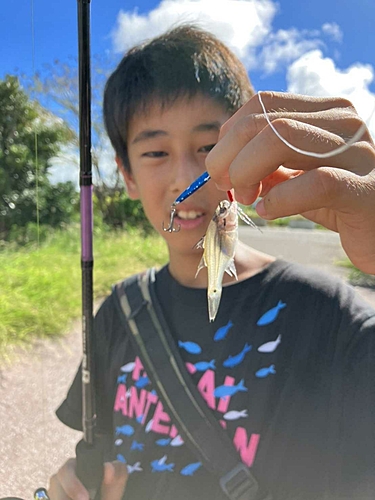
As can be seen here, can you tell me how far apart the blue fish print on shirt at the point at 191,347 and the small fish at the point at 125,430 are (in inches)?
9.9

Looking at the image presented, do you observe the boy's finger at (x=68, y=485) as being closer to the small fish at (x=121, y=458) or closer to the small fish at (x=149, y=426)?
the small fish at (x=121, y=458)

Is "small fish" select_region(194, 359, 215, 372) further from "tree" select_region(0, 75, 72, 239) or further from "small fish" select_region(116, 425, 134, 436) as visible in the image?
"tree" select_region(0, 75, 72, 239)

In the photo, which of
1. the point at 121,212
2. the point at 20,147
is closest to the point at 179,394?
the point at 20,147

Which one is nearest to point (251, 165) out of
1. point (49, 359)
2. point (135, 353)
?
point (135, 353)

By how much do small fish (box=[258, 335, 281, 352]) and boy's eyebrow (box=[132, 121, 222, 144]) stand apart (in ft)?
1.67

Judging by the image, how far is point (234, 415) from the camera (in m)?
0.97

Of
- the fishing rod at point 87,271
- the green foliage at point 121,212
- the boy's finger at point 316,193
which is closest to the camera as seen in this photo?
the boy's finger at point 316,193

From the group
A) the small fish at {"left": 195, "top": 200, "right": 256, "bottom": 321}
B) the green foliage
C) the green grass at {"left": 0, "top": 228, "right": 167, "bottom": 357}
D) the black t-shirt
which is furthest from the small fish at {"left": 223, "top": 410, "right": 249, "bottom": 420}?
the green foliage

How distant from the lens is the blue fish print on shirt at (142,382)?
1.07 m

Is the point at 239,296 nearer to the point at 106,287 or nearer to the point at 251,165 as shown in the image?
the point at 251,165

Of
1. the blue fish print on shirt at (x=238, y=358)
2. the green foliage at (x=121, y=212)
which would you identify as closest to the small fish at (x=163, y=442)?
the blue fish print on shirt at (x=238, y=358)

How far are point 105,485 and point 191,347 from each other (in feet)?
1.38

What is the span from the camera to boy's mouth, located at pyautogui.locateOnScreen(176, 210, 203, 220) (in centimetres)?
88

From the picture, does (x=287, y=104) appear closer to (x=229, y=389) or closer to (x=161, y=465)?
(x=229, y=389)
